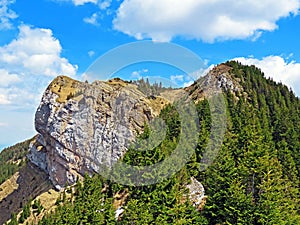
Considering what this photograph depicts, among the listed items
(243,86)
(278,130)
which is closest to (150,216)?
(278,130)

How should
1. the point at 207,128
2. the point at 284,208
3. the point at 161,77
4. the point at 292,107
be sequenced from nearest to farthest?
the point at 161,77, the point at 284,208, the point at 207,128, the point at 292,107

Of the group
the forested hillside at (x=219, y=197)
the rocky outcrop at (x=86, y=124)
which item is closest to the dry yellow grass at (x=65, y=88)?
the rocky outcrop at (x=86, y=124)

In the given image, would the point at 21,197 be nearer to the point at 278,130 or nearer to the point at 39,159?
the point at 39,159

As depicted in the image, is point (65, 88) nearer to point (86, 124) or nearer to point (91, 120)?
point (91, 120)

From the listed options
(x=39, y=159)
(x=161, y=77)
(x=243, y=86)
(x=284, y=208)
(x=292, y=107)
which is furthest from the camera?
(x=39, y=159)

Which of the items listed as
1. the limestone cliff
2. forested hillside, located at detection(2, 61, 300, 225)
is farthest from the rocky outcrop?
forested hillside, located at detection(2, 61, 300, 225)

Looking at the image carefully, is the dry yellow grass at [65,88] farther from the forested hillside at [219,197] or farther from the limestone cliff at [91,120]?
the forested hillside at [219,197]

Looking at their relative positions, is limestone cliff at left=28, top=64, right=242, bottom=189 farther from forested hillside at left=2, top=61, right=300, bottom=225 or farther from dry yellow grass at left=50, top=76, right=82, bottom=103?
forested hillside at left=2, top=61, right=300, bottom=225

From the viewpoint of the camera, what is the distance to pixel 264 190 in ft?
128

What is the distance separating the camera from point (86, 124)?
384ft

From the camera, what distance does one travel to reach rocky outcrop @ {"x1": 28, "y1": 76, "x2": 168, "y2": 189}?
10788 cm

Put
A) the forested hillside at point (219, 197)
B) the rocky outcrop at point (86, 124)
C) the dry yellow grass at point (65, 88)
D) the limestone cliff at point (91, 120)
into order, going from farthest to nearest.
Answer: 1. the dry yellow grass at point (65, 88)
2. the rocky outcrop at point (86, 124)
3. the limestone cliff at point (91, 120)
4. the forested hillside at point (219, 197)

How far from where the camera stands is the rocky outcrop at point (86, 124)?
108 m

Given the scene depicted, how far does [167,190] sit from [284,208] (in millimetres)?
13024
